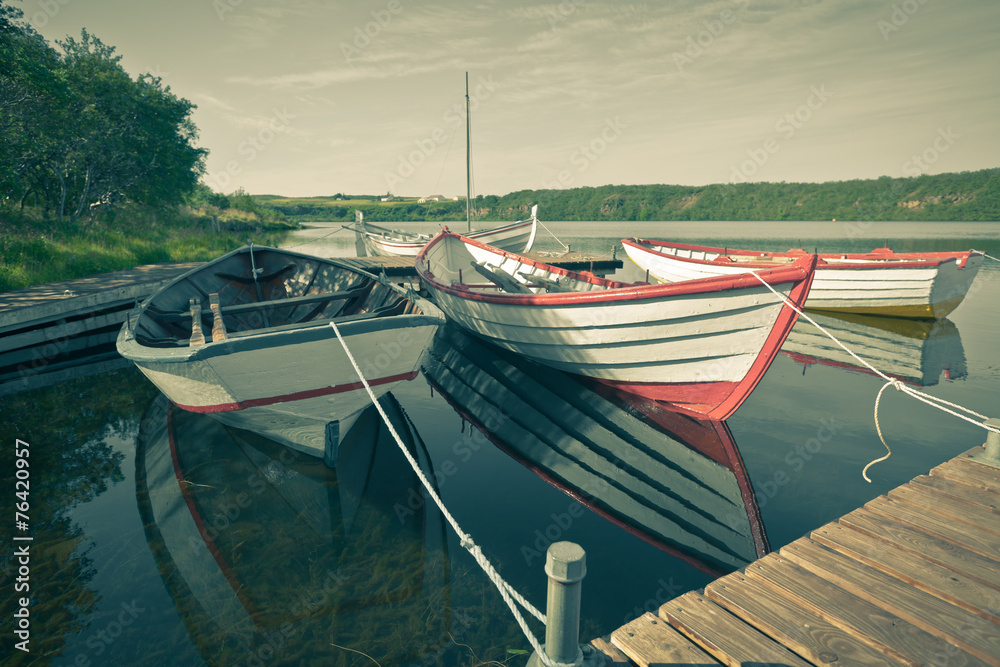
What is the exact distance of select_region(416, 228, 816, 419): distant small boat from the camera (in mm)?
5719

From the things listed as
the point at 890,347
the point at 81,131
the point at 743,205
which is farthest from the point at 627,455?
the point at 743,205

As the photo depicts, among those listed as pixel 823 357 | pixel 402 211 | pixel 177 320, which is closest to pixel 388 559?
pixel 177 320

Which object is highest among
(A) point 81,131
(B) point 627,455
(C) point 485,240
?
(A) point 81,131

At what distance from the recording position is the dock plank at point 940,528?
2836 millimetres

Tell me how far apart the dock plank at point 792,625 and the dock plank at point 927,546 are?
1049 millimetres

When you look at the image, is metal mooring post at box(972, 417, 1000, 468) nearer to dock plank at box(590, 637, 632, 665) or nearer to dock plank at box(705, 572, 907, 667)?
dock plank at box(705, 572, 907, 667)

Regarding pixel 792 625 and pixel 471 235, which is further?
pixel 471 235

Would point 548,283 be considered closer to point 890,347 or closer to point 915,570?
point 915,570

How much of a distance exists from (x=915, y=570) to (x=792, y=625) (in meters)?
1.08

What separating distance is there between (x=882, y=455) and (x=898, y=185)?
102 m

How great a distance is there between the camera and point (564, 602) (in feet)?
5.59

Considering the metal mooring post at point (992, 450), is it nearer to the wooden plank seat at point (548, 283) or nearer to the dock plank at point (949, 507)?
the dock plank at point (949, 507)

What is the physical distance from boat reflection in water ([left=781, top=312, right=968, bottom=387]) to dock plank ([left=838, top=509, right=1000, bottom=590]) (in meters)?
7.05

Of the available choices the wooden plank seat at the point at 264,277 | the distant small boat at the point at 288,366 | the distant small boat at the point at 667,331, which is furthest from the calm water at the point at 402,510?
the wooden plank seat at the point at 264,277
